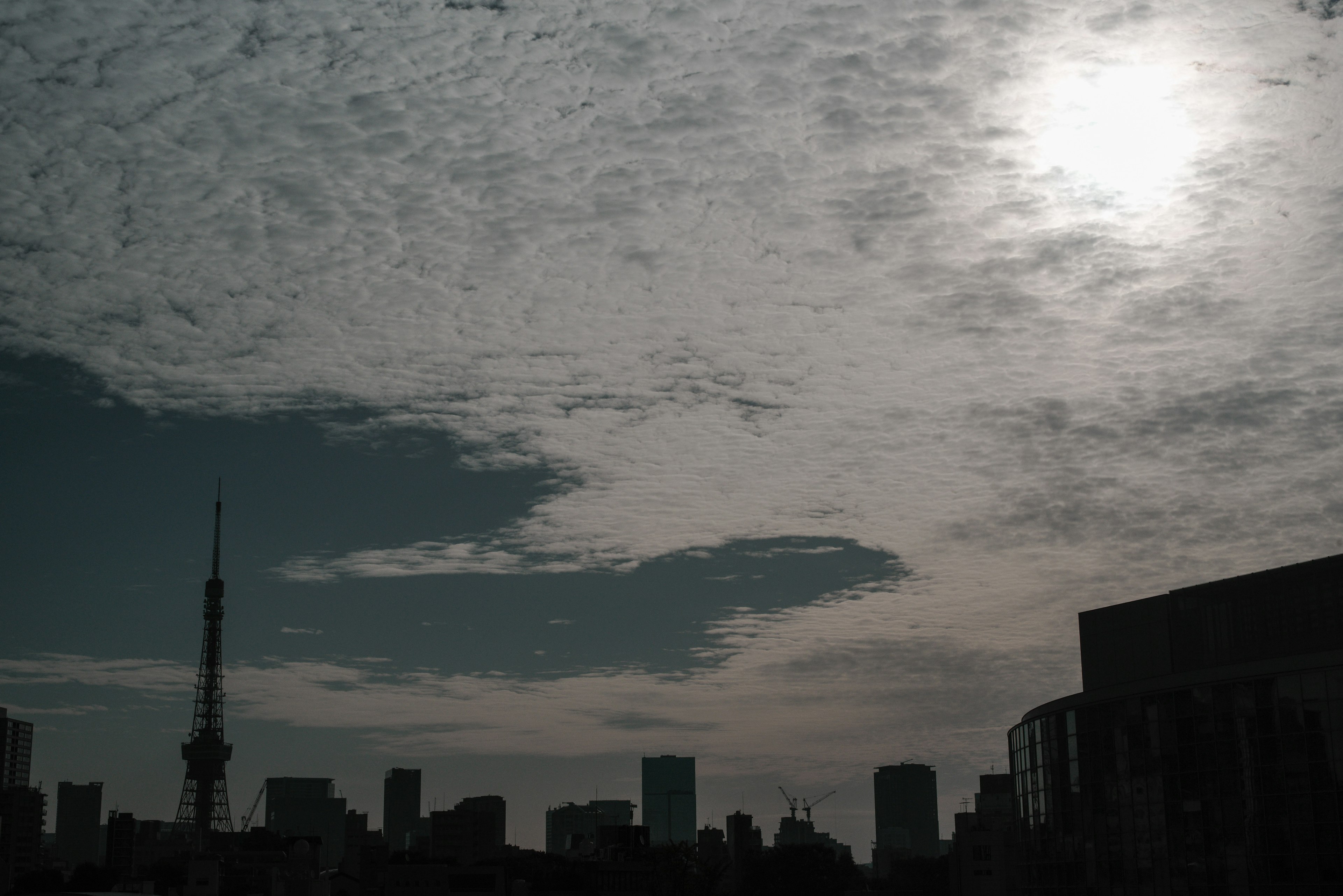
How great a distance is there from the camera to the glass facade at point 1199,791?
57.3m

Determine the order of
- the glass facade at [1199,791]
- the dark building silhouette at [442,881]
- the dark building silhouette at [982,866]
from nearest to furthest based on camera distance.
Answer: the glass facade at [1199,791] < the dark building silhouette at [442,881] < the dark building silhouette at [982,866]

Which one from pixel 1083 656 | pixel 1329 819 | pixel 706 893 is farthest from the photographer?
pixel 706 893

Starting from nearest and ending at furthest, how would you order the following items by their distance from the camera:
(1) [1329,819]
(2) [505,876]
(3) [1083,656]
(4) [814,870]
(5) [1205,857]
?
(1) [1329,819]
(5) [1205,857]
(3) [1083,656]
(2) [505,876]
(4) [814,870]

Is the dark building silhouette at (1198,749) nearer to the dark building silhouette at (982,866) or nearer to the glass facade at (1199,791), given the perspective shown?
the glass facade at (1199,791)

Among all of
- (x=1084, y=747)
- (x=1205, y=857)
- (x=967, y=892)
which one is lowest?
(x=967, y=892)

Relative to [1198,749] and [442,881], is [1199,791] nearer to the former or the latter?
[1198,749]

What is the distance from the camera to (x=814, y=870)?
186m

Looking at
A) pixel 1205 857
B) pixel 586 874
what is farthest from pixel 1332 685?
pixel 586 874

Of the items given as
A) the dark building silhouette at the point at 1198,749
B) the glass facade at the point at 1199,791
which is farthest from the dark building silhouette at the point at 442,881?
the glass facade at the point at 1199,791

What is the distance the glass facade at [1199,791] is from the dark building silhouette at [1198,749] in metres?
0.07

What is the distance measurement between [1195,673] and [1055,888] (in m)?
17.5

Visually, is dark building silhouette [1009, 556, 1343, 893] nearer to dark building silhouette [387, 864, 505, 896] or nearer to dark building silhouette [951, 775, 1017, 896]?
dark building silhouette [387, 864, 505, 896]

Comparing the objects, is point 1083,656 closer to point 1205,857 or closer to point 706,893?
point 1205,857

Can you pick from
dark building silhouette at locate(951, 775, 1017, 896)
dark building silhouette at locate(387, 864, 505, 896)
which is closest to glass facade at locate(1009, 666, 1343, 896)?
dark building silhouette at locate(387, 864, 505, 896)
